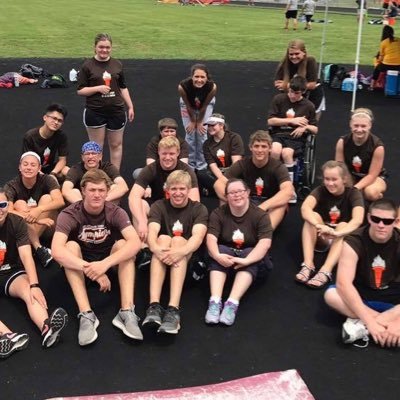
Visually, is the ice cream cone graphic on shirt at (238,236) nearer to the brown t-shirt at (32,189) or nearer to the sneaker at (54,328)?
the sneaker at (54,328)

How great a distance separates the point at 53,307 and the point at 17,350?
658 millimetres

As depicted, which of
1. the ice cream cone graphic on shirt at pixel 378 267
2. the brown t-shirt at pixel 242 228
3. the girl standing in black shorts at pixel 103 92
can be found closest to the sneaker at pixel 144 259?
the brown t-shirt at pixel 242 228

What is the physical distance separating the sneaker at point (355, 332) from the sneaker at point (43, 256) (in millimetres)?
2703

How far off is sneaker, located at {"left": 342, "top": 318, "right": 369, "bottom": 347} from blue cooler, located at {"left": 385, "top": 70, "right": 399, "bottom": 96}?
382 inches

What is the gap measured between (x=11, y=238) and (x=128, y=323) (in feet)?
3.81

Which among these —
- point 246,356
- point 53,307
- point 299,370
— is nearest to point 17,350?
point 53,307

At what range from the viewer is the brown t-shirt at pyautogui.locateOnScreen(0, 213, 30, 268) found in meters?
4.23

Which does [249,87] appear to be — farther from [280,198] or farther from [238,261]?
[238,261]

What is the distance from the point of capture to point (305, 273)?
480 centimetres

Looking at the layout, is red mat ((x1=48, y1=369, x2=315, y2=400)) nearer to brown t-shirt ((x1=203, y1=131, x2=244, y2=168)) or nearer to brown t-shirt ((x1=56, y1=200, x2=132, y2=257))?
brown t-shirt ((x1=56, y1=200, x2=132, y2=257))

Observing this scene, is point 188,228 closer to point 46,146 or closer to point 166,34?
point 46,146

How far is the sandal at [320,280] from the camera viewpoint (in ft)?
15.4

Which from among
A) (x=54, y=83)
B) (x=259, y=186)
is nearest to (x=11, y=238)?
(x=259, y=186)

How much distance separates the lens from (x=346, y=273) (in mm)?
3838
